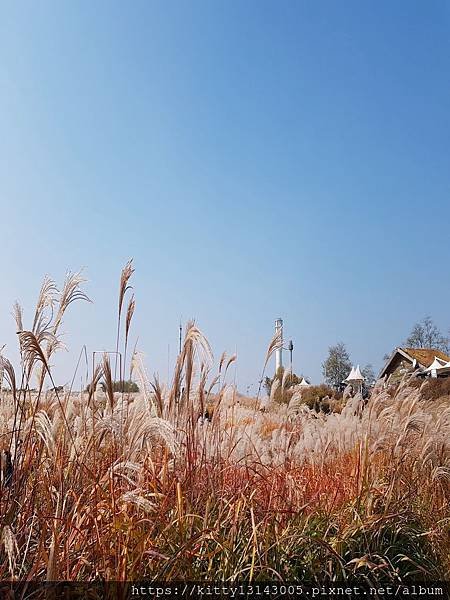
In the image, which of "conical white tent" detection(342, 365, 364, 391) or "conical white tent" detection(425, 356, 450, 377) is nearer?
"conical white tent" detection(342, 365, 364, 391)

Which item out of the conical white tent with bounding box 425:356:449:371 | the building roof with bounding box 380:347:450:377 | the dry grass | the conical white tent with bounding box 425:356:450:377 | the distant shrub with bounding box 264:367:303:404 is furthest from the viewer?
the building roof with bounding box 380:347:450:377

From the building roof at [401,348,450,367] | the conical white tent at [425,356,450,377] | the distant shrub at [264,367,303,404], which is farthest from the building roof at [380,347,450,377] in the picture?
the distant shrub at [264,367,303,404]

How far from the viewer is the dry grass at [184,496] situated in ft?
7.68

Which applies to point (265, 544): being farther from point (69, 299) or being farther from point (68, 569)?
point (69, 299)

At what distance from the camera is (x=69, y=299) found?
2.53 meters

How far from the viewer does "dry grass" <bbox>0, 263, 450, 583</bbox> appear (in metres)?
2.34

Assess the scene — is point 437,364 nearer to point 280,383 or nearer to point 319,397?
point 319,397

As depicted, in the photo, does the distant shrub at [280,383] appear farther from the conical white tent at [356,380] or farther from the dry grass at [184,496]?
the conical white tent at [356,380]

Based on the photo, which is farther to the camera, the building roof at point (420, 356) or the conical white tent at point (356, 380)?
the building roof at point (420, 356)

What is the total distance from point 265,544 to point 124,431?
928mm

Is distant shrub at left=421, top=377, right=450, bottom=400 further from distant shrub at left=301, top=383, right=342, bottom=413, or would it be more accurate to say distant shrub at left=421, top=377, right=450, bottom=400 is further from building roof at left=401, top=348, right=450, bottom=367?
building roof at left=401, top=348, right=450, bottom=367

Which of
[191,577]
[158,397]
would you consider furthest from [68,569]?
[158,397]

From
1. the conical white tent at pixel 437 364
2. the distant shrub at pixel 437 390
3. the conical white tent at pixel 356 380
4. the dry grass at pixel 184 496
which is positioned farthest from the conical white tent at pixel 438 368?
the dry grass at pixel 184 496

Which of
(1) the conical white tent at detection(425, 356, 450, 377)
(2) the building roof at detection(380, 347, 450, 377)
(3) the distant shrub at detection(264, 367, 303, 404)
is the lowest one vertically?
(3) the distant shrub at detection(264, 367, 303, 404)
